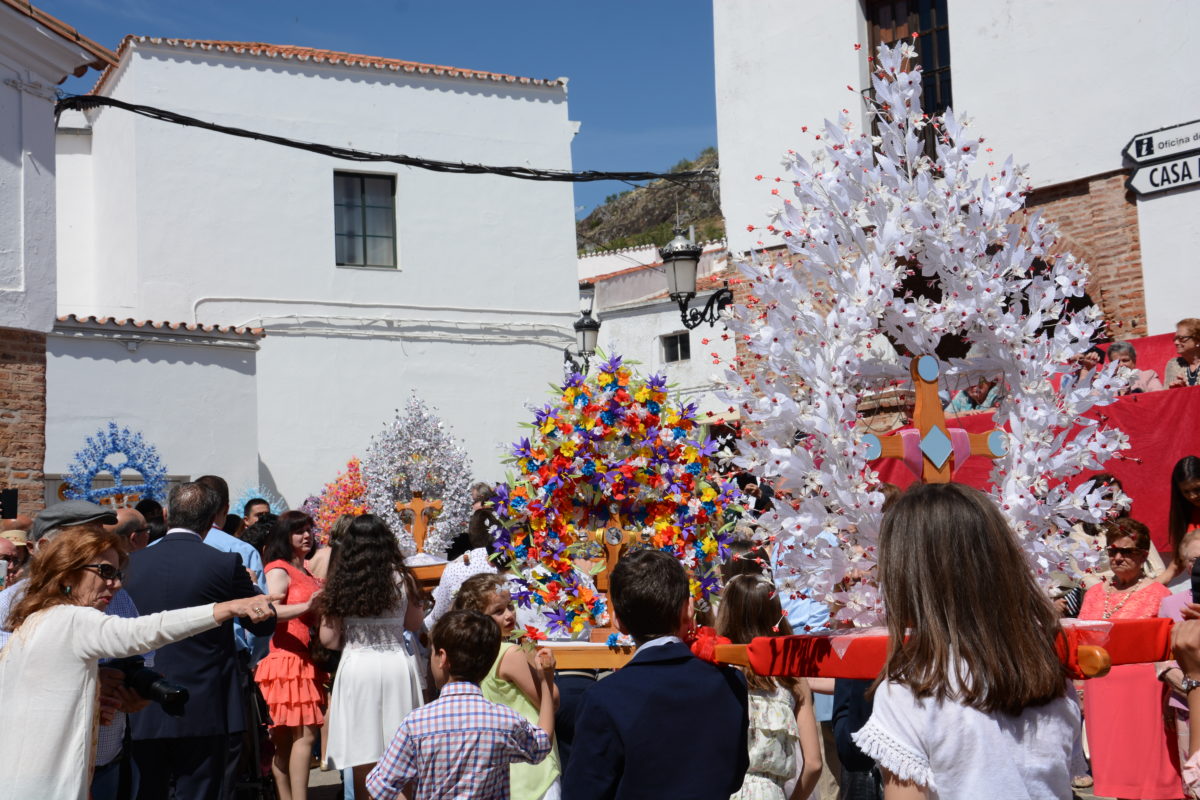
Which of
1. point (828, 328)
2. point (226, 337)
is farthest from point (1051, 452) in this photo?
point (226, 337)

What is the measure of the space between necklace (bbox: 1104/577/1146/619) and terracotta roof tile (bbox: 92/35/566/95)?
16.8 metres

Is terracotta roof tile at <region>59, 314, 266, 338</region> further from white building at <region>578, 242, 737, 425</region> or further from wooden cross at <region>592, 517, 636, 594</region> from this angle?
wooden cross at <region>592, 517, 636, 594</region>

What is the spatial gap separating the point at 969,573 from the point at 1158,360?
26.4 feet

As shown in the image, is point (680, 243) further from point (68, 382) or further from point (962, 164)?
point (68, 382)

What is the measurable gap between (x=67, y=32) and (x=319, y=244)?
24.9 feet

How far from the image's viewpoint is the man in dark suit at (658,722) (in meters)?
3.61

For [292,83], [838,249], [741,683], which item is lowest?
[741,683]

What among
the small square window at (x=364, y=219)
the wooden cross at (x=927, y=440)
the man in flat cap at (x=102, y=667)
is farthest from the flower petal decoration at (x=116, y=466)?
the wooden cross at (x=927, y=440)

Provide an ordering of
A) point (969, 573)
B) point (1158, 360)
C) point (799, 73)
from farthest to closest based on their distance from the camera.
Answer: point (799, 73), point (1158, 360), point (969, 573)

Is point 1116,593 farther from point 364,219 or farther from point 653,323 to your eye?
point 653,323

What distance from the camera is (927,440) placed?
370 cm

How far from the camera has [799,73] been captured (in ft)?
41.1

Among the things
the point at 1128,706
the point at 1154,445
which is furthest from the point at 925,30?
the point at 1128,706

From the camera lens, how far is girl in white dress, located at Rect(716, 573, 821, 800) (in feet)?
16.1
